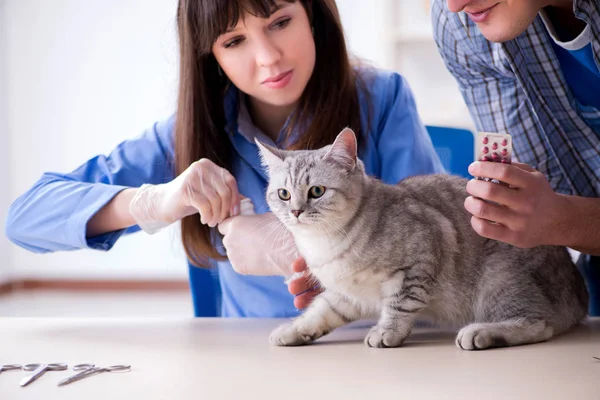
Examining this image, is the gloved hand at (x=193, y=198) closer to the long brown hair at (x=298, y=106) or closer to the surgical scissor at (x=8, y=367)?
the long brown hair at (x=298, y=106)

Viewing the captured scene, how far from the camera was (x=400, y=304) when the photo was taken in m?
1.25

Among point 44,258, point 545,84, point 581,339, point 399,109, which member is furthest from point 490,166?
point 44,258

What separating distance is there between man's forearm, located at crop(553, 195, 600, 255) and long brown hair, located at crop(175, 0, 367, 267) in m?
0.62

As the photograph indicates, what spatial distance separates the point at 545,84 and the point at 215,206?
880mm

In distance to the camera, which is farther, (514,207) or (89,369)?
(514,207)

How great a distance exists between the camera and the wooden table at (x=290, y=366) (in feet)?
3.10

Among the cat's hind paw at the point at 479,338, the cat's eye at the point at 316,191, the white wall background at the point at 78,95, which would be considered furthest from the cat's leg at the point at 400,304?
the white wall background at the point at 78,95

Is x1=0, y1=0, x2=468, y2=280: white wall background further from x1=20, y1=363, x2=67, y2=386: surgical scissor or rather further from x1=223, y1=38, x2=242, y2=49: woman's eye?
x1=20, y1=363, x2=67, y2=386: surgical scissor

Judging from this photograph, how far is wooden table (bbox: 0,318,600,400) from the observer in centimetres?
95

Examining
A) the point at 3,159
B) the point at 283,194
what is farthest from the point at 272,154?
the point at 3,159

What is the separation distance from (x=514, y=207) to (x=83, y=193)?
3.52 ft

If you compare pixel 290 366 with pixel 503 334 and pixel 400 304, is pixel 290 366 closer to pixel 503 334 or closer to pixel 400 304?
pixel 400 304

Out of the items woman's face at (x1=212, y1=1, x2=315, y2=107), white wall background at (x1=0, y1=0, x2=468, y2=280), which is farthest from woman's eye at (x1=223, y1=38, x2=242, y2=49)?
white wall background at (x1=0, y1=0, x2=468, y2=280)

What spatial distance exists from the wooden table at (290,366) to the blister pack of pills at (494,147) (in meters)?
0.35
